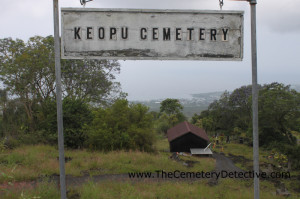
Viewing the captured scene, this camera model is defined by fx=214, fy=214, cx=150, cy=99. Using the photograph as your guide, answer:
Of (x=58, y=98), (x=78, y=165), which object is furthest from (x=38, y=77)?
(x=58, y=98)

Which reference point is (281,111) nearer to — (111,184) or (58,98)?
(111,184)

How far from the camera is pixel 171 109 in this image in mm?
34781

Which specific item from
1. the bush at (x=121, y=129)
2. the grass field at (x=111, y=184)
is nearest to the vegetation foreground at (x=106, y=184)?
the grass field at (x=111, y=184)

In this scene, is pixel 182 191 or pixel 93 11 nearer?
pixel 93 11

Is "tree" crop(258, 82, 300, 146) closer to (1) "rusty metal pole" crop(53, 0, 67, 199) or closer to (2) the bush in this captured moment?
(2) the bush

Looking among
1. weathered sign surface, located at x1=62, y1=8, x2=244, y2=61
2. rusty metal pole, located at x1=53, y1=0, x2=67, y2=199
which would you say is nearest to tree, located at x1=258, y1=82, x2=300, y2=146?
weathered sign surface, located at x1=62, y1=8, x2=244, y2=61

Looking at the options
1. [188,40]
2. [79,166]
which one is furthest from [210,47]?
[79,166]

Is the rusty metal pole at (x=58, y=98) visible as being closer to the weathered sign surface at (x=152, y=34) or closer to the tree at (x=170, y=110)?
the weathered sign surface at (x=152, y=34)

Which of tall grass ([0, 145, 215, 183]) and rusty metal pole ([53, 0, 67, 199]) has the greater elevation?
rusty metal pole ([53, 0, 67, 199])

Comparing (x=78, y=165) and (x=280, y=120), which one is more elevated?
(x=280, y=120)

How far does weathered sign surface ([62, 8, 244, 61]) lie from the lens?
242 centimetres

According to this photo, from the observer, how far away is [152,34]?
2455 millimetres

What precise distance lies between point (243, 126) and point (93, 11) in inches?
1228

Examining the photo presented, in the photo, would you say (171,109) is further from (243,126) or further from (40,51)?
(40,51)
